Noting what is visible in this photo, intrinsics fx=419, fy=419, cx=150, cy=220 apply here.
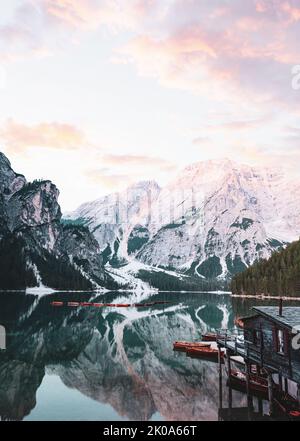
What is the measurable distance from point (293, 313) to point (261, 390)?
895 centimetres

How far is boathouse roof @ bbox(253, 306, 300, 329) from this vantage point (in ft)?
127

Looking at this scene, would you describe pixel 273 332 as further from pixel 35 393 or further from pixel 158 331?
pixel 158 331

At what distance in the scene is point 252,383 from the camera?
4591cm

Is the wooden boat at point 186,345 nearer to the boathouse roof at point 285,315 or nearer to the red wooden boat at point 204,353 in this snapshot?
the red wooden boat at point 204,353

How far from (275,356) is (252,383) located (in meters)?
6.44

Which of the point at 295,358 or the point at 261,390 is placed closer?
the point at 295,358

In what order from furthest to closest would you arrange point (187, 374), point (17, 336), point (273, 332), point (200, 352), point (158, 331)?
point (158, 331)
point (17, 336)
point (200, 352)
point (187, 374)
point (273, 332)

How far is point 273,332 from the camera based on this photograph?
4250 cm

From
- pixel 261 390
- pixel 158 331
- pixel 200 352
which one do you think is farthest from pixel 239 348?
pixel 158 331

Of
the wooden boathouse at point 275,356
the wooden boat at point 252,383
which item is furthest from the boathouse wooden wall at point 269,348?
the wooden boat at point 252,383

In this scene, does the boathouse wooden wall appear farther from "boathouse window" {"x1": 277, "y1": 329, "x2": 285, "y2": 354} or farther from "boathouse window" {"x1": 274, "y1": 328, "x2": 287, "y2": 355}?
"boathouse window" {"x1": 277, "y1": 329, "x2": 285, "y2": 354}

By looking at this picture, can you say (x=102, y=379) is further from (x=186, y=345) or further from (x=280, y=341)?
(x=280, y=341)

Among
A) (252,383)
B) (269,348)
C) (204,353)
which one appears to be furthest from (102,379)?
(269,348)

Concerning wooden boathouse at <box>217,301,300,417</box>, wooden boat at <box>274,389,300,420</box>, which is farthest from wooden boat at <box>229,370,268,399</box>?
wooden boat at <box>274,389,300,420</box>
